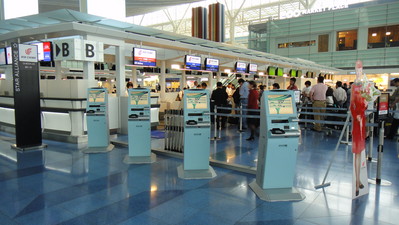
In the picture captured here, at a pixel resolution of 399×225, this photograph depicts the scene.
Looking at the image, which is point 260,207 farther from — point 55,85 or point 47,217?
point 55,85

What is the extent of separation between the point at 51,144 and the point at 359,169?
6.98 meters

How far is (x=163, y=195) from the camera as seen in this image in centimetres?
383

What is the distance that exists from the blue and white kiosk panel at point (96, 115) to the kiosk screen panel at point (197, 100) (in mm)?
2665

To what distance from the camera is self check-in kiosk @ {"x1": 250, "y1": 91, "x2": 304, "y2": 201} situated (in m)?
3.69

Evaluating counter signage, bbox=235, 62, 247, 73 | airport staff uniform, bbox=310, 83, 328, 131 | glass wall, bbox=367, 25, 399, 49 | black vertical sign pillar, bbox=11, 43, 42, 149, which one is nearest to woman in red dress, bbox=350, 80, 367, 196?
airport staff uniform, bbox=310, 83, 328, 131

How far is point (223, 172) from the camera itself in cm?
490

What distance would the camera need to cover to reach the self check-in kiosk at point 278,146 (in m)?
3.69

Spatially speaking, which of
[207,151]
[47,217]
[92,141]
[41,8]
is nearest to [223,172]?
[207,151]

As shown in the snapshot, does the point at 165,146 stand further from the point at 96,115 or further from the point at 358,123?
the point at 358,123

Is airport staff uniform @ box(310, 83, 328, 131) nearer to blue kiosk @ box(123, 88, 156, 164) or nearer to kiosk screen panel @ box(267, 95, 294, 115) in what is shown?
kiosk screen panel @ box(267, 95, 294, 115)

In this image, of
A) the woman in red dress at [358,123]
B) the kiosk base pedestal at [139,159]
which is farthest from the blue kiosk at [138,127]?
the woman in red dress at [358,123]

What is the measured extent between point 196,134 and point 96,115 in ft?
9.50

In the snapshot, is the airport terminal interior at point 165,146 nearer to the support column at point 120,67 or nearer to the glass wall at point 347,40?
the support column at point 120,67

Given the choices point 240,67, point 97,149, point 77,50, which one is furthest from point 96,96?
point 240,67
